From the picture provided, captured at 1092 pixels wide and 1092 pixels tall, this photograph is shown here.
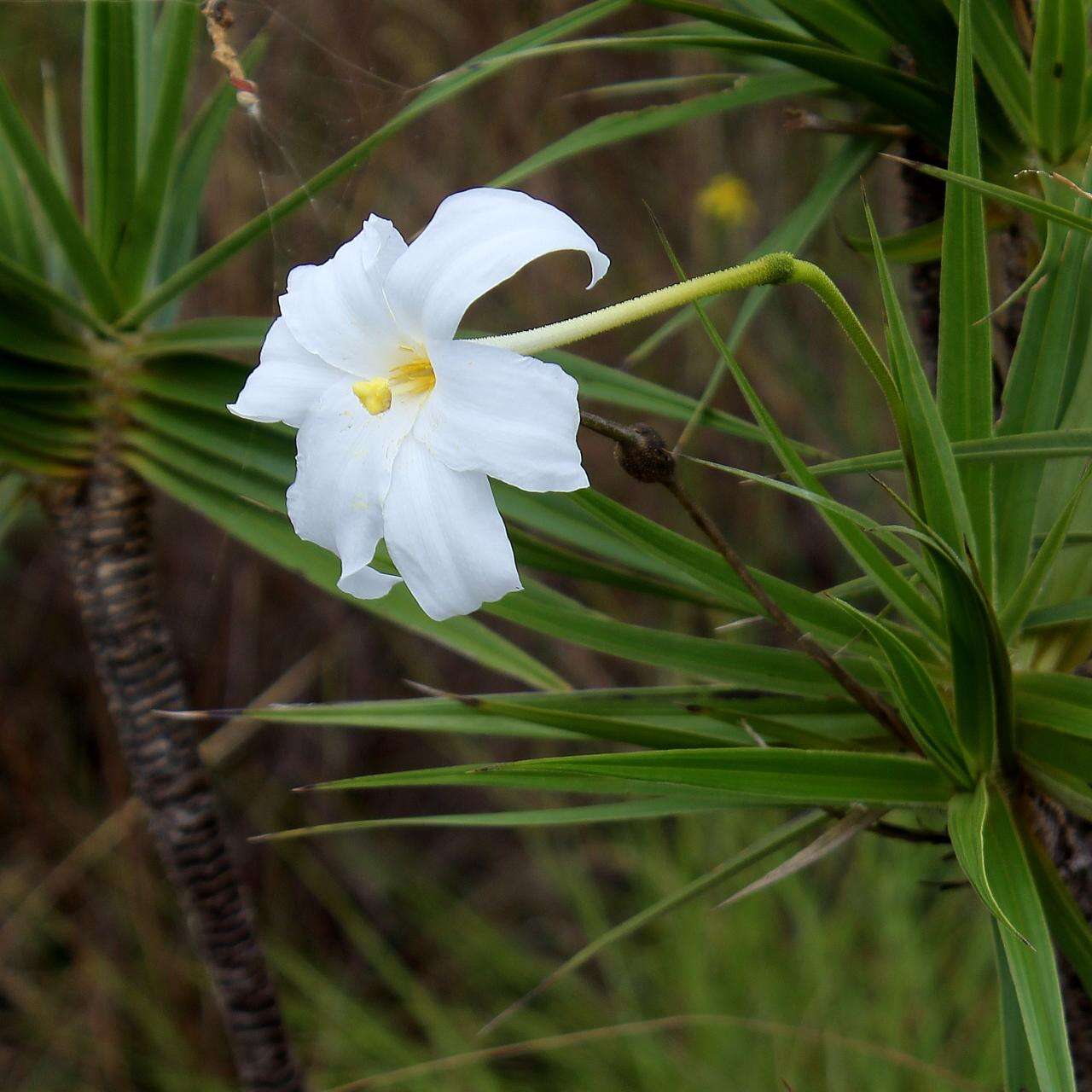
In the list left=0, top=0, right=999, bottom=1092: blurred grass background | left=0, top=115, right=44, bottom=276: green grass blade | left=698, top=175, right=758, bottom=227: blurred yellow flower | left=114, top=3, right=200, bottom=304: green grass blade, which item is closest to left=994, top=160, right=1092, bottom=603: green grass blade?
left=114, top=3, right=200, bottom=304: green grass blade

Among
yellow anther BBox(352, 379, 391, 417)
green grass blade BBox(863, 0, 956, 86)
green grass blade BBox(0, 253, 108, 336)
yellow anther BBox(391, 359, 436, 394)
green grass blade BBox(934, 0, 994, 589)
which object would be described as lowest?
yellow anther BBox(352, 379, 391, 417)

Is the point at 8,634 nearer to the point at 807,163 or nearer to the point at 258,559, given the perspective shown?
the point at 258,559

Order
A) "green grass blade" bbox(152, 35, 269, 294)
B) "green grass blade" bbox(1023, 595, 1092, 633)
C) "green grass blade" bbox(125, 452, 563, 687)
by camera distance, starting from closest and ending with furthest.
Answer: "green grass blade" bbox(1023, 595, 1092, 633), "green grass blade" bbox(125, 452, 563, 687), "green grass blade" bbox(152, 35, 269, 294)

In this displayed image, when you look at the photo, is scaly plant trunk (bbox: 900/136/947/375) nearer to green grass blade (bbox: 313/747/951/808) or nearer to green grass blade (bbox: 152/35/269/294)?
green grass blade (bbox: 313/747/951/808)

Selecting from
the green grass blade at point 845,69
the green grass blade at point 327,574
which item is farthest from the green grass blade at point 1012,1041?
the green grass blade at point 845,69

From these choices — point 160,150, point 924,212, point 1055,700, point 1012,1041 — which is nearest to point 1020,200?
point 1055,700

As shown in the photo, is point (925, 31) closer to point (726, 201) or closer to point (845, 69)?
point (845, 69)

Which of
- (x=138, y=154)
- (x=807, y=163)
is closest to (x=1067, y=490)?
(x=138, y=154)
